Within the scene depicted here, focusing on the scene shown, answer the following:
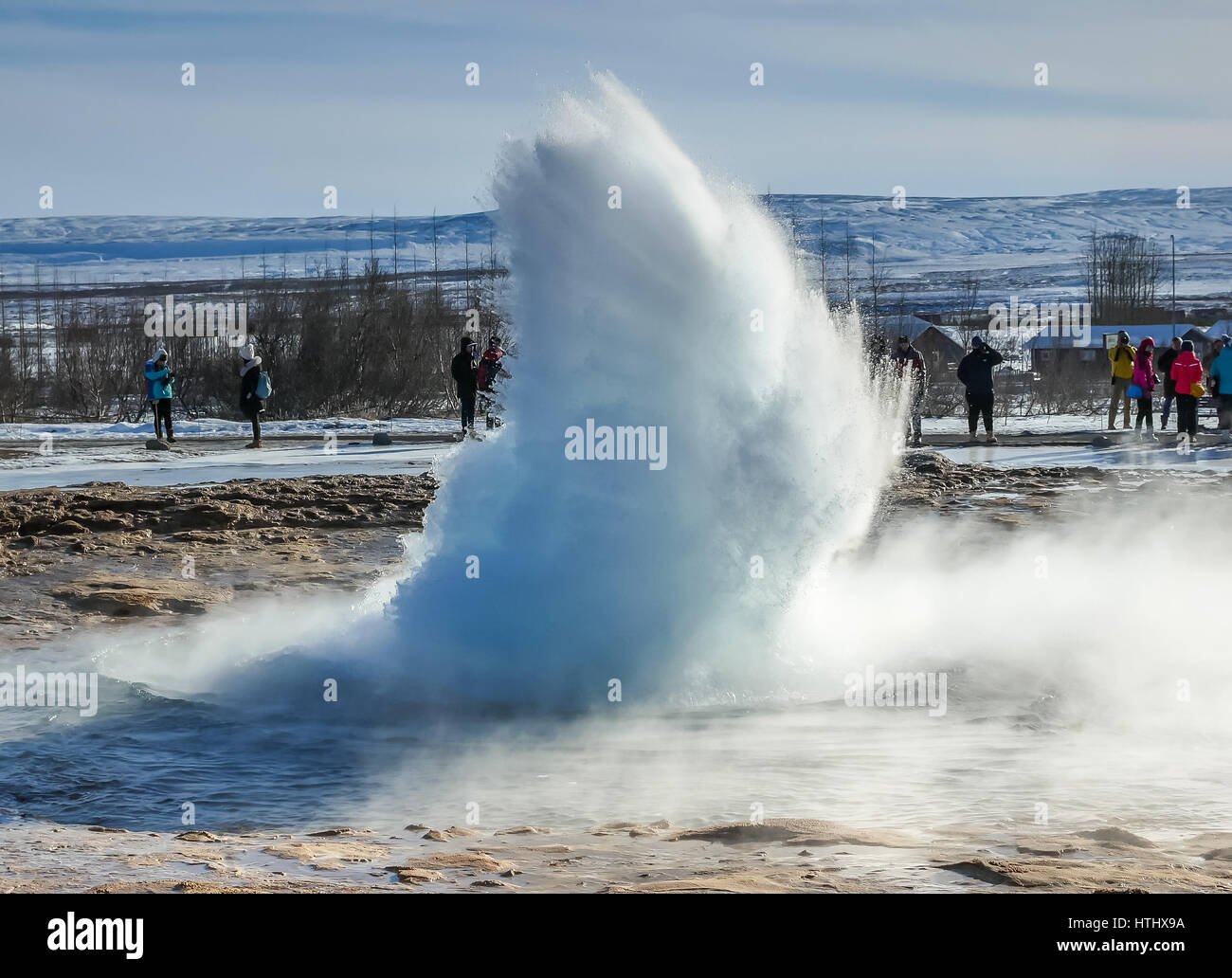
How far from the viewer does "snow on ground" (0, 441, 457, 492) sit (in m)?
20.5

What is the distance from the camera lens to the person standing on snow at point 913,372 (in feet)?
77.5

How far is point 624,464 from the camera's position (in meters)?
9.03

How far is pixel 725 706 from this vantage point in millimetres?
8922

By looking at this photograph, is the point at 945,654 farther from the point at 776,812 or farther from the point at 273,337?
the point at 273,337

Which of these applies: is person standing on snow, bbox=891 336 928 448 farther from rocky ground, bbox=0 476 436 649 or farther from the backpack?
rocky ground, bbox=0 476 436 649

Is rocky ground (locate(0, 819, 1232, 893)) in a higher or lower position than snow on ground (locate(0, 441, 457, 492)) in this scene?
lower

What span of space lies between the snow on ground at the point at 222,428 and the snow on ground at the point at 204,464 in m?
3.37

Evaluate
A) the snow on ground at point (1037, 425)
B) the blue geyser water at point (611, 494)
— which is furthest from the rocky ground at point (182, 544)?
the snow on ground at point (1037, 425)

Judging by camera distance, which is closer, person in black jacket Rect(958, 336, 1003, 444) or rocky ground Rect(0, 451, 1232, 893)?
rocky ground Rect(0, 451, 1232, 893)

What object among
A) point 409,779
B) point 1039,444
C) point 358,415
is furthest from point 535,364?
point 358,415

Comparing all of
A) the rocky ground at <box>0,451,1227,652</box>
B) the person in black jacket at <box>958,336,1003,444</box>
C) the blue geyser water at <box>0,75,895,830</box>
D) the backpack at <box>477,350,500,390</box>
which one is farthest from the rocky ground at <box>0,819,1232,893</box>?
the person in black jacket at <box>958,336,1003,444</box>

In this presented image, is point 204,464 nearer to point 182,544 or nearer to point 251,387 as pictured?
Answer: point 251,387

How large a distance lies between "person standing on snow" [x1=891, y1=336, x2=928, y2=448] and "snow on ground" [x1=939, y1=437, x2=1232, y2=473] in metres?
0.67
